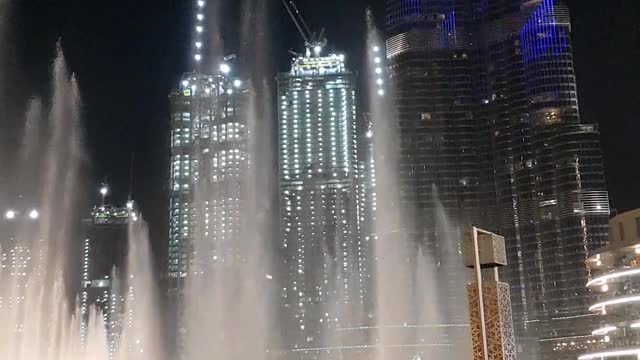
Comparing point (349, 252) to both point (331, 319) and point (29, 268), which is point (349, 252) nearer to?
point (331, 319)

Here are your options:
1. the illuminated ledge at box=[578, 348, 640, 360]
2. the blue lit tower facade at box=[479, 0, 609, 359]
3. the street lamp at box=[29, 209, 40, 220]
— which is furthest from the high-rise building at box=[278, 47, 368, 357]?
the illuminated ledge at box=[578, 348, 640, 360]

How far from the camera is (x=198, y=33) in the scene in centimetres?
7175

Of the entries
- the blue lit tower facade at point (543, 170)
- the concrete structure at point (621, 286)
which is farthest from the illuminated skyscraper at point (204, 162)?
the concrete structure at point (621, 286)

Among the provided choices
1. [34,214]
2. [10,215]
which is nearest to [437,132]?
[10,215]

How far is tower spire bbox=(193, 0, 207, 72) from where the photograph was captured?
70.9m

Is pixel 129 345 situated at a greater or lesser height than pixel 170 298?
lesser

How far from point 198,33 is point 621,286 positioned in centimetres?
4761

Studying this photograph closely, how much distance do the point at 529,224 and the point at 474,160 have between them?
297 inches

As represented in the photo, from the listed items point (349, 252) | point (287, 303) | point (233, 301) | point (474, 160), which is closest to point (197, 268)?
point (233, 301)

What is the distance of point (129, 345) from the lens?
4744cm

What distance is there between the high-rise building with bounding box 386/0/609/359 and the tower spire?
693 inches

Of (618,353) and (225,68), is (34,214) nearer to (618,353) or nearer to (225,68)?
(618,353)

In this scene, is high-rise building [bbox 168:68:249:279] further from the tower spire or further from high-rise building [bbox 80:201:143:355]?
high-rise building [bbox 80:201:143:355]

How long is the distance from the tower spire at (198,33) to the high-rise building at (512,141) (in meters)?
17.6
